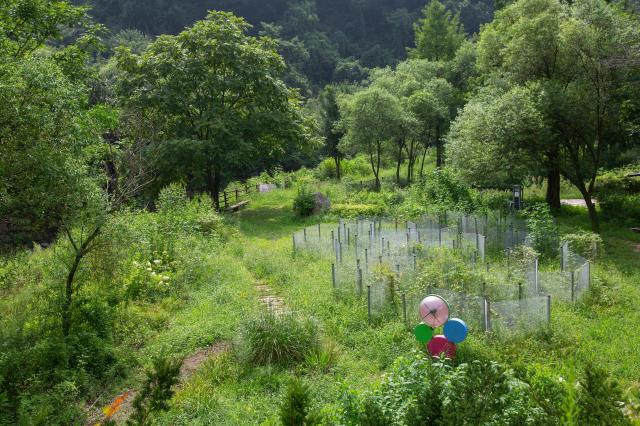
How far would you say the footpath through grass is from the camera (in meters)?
7.30

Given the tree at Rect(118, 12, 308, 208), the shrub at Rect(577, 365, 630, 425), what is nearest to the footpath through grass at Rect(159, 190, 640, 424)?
the shrub at Rect(577, 365, 630, 425)

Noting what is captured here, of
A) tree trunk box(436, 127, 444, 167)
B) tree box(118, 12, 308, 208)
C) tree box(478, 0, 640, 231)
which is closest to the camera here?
tree box(478, 0, 640, 231)

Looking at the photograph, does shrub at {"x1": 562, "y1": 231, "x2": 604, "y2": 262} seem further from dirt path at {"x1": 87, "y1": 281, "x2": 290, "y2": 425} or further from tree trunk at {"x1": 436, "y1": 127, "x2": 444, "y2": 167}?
tree trunk at {"x1": 436, "y1": 127, "x2": 444, "y2": 167}

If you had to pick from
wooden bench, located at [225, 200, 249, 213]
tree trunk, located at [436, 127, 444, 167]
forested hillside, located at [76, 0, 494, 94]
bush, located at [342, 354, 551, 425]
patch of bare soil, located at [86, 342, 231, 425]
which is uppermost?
forested hillside, located at [76, 0, 494, 94]

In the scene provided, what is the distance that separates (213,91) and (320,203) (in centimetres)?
739

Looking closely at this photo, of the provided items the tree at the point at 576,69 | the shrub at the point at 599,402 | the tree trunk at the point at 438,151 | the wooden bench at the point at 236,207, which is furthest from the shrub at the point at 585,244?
the tree trunk at the point at 438,151

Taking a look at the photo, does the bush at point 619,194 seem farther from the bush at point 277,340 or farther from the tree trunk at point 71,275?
the tree trunk at point 71,275

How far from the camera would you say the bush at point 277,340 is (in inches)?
336

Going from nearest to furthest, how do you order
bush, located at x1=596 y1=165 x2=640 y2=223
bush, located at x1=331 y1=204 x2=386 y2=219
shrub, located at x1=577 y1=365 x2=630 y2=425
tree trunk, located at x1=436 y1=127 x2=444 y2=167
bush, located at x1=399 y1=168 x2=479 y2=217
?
shrub, located at x1=577 y1=365 x2=630 y2=425
bush, located at x1=596 y1=165 x2=640 y2=223
bush, located at x1=399 y1=168 x2=479 y2=217
bush, located at x1=331 y1=204 x2=386 y2=219
tree trunk, located at x1=436 y1=127 x2=444 y2=167

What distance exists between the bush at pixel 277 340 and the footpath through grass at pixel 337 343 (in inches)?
8.0

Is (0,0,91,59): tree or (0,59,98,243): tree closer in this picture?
(0,59,98,243): tree

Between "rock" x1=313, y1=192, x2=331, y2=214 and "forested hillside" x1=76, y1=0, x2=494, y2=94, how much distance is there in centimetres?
4755

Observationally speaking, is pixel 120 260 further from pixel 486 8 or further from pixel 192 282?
pixel 486 8

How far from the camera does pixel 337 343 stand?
911 cm
